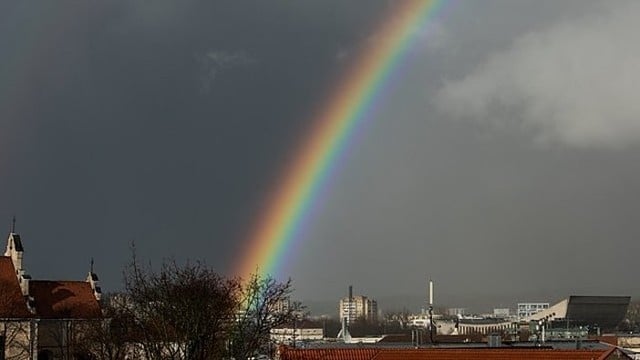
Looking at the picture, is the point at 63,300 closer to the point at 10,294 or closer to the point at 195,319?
the point at 10,294

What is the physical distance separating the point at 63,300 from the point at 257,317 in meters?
46.4

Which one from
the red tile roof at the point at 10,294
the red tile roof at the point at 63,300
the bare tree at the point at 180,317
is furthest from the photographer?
the red tile roof at the point at 63,300

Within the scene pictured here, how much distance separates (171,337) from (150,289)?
5.85 meters

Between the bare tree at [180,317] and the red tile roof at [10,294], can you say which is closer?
the bare tree at [180,317]

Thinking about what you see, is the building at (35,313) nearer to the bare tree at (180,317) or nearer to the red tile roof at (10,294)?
the red tile roof at (10,294)

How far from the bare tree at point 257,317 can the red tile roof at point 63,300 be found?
123ft

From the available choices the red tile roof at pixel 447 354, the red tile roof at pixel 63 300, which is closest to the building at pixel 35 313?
the red tile roof at pixel 63 300

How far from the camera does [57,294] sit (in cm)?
9319

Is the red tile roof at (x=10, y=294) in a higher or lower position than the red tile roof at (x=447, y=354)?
higher

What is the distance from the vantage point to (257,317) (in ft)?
174

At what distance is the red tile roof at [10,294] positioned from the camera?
8712 cm

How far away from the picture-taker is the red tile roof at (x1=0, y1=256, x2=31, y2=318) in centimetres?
8712

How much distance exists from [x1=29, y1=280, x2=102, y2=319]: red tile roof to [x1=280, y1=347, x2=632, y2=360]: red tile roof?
2970 cm

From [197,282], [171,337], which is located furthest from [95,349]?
[171,337]
